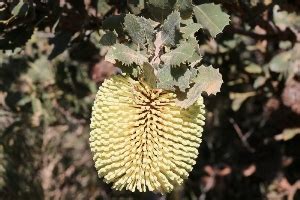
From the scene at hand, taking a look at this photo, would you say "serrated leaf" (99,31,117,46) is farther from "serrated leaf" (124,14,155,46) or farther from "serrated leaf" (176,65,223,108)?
"serrated leaf" (176,65,223,108)

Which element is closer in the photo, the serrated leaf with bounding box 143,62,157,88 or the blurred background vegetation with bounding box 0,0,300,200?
the serrated leaf with bounding box 143,62,157,88

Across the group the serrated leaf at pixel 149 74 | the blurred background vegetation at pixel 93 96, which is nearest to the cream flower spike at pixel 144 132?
the serrated leaf at pixel 149 74

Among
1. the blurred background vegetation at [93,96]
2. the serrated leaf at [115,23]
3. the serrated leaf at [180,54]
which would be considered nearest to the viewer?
the serrated leaf at [180,54]

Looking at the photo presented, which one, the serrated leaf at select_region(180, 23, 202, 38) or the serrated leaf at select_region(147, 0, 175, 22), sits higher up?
the serrated leaf at select_region(147, 0, 175, 22)

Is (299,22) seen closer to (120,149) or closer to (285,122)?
(285,122)

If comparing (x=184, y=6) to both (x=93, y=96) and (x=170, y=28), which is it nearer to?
(x=170, y=28)

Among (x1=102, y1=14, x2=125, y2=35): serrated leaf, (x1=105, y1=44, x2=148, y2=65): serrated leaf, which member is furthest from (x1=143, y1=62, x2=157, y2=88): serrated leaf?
(x1=102, y1=14, x2=125, y2=35): serrated leaf

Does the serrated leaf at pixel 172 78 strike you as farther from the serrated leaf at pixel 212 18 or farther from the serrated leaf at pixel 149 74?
the serrated leaf at pixel 212 18
